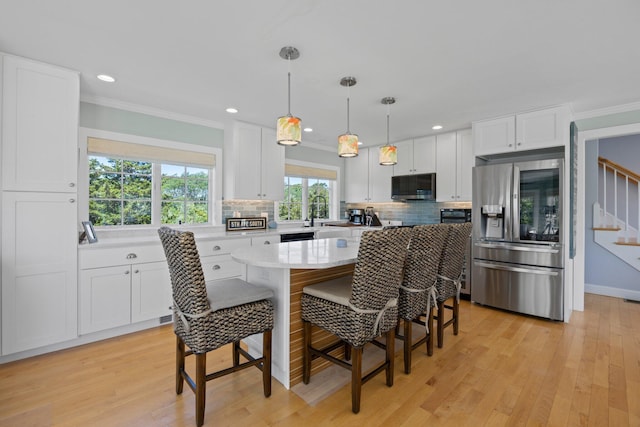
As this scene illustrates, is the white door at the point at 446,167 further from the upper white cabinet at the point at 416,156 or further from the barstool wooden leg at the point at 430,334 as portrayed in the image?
the barstool wooden leg at the point at 430,334

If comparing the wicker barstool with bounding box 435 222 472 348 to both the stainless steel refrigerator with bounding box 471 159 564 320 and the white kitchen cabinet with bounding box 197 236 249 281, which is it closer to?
the stainless steel refrigerator with bounding box 471 159 564 320

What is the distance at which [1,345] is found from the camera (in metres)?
2.29

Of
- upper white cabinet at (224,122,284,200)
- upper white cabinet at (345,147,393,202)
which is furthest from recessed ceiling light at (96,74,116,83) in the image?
upper white cabinet at (345,147,393,202)

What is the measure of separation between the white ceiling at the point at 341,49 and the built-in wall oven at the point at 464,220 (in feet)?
4.98

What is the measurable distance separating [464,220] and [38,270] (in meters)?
4.83

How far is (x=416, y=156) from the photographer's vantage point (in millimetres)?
4836

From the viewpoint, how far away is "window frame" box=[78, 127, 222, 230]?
3100mm

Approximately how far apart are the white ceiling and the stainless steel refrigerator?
0.81 m

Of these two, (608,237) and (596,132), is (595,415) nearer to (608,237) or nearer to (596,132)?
(596,132)

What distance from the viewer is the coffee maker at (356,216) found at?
5586 millimetres

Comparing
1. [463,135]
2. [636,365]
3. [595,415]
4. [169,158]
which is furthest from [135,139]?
[636,365]

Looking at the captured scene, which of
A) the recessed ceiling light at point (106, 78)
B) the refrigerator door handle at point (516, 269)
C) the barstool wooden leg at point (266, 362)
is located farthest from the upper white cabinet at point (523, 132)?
the recessed ceiling light at point (106, 78)

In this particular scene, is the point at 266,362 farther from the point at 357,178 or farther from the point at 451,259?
the point at 357,178

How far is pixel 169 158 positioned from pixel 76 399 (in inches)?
102
